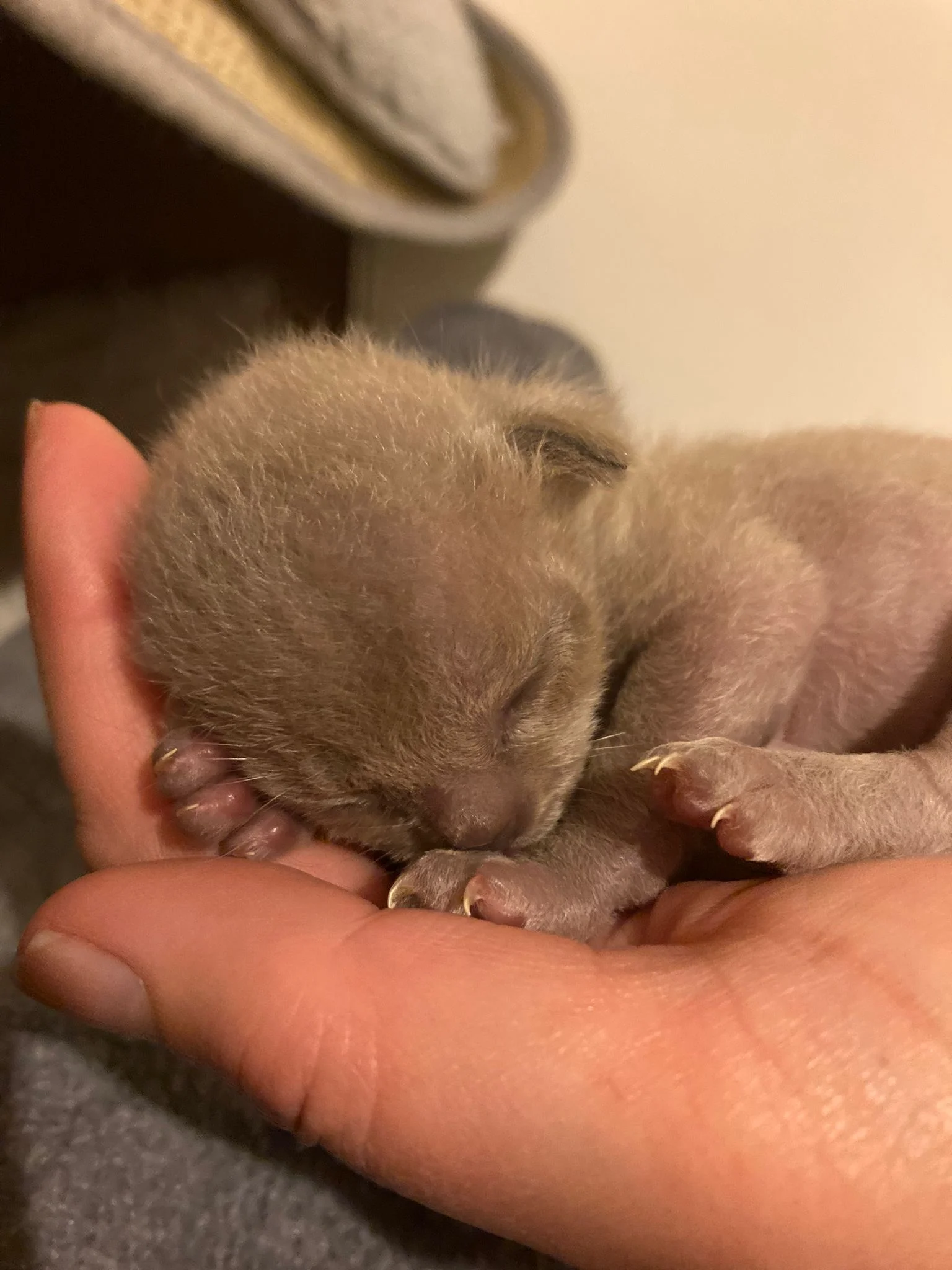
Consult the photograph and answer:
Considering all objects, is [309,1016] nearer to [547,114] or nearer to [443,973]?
[443,973]

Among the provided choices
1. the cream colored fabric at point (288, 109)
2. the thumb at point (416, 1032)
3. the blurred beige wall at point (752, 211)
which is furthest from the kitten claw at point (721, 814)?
the blurred beige wall at point (752, 211)

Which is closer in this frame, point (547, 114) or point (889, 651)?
point (889, 651)

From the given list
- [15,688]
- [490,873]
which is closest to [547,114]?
[15,688]

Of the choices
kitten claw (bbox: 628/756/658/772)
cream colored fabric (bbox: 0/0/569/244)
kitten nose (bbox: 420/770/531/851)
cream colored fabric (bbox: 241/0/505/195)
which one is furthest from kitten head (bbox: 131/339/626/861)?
cream colored fabric (bbox: 241/0/505/195)

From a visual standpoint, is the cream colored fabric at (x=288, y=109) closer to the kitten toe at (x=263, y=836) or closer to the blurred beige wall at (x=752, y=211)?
the blurred beige wall at (x=752, y=211)

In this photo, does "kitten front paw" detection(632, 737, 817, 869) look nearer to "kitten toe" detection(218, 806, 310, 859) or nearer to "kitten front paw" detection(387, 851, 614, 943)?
"kitten front paw" detection(387, 851, 614, 943)
